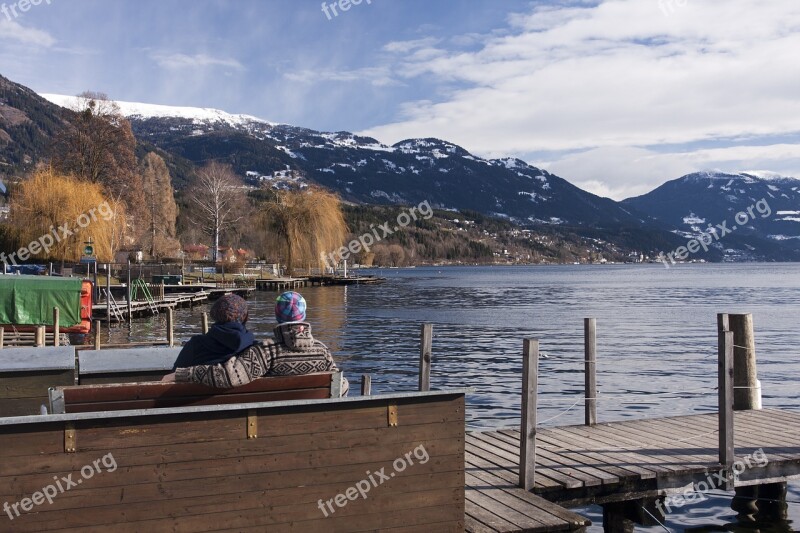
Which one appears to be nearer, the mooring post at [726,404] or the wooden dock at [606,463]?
the wooden dock at [606,463]

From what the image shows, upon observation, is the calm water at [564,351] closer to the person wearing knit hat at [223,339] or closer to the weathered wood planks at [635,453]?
the weathered wood planks at [635,453]

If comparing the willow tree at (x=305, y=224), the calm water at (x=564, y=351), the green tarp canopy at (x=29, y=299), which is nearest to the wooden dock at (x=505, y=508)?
the calm water at (x=564, y=351)

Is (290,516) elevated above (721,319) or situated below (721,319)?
below

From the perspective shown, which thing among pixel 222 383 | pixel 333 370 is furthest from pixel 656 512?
pixel 222 383

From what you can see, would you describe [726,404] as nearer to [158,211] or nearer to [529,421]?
[529,421]

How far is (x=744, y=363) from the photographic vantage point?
1195 centimetres

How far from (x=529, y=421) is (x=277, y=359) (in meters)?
3.24

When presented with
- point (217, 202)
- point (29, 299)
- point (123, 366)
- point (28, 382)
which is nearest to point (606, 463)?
point (123, 366)

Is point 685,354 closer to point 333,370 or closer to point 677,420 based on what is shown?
point 677,420

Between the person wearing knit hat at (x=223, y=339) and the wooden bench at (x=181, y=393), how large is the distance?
40 cm

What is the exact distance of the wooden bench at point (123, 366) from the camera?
10102 mm

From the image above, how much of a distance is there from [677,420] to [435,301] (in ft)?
181

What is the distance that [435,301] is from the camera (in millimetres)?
67125

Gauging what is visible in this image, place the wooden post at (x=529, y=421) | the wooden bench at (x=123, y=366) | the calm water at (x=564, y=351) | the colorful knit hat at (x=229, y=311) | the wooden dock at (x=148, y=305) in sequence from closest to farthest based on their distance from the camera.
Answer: the colorful knit hat at (x=229, y=311), the wooden post at (x=529, y=421), the wooden bench at (x=123, y=366), the calm water at (x=564, y=351), the wooden dock at (x=148, y=305)
